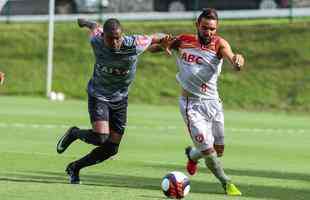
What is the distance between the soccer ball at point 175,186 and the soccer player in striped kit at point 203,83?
82 cm

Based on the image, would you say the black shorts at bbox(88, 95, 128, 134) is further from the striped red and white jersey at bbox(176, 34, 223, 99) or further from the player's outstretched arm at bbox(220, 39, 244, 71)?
the player's outstretched arm at bbox(220, 39, 244, 71)

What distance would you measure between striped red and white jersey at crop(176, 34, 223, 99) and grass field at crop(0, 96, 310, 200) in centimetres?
131

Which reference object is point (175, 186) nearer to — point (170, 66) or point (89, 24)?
point (89, 24)

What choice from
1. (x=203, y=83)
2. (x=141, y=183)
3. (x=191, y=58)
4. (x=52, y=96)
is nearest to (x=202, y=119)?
(x=203, y=83)

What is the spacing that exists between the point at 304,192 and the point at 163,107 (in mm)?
20691

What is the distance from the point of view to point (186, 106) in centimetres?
1412

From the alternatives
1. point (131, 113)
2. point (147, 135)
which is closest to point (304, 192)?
point (147, 135)

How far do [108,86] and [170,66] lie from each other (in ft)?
80.1

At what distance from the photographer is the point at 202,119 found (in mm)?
14031

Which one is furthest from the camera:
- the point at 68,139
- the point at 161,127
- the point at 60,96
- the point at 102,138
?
the point at 60,96

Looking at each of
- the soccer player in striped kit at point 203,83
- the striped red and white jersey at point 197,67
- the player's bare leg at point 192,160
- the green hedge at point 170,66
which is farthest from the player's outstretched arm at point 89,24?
the green hedge at point 170,66

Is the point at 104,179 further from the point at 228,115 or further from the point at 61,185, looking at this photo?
the point at 228,115

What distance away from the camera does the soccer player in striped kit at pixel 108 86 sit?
1419 cm

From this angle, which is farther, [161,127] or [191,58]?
[161,127]
